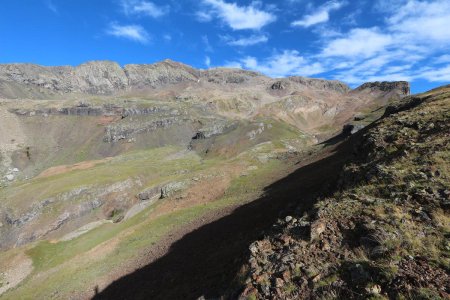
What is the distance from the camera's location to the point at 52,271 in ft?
155

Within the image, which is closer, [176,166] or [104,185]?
[104,185]

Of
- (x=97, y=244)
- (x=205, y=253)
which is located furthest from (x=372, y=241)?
(x=97, y=244)

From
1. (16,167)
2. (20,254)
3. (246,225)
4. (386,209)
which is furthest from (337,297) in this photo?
(16,167)

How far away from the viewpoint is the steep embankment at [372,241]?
1174 cm

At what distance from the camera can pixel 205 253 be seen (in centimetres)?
3212

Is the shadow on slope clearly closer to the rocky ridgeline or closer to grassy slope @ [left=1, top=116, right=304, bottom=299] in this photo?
grassy slope @ [left=1, top=116, right=304, bottom=299]

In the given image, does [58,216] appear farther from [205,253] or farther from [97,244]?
[205,253]

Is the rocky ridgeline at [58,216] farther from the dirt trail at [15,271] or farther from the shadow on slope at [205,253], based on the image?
the shadow on slope at [205,253]

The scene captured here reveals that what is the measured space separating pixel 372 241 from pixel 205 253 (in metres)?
21.0

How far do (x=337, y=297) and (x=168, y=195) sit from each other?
180ft

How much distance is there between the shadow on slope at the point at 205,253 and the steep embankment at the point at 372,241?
4.51 metres

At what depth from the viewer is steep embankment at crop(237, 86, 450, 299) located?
38.5 ft

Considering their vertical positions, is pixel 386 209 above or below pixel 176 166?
above

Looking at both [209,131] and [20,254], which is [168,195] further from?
[209,131]
